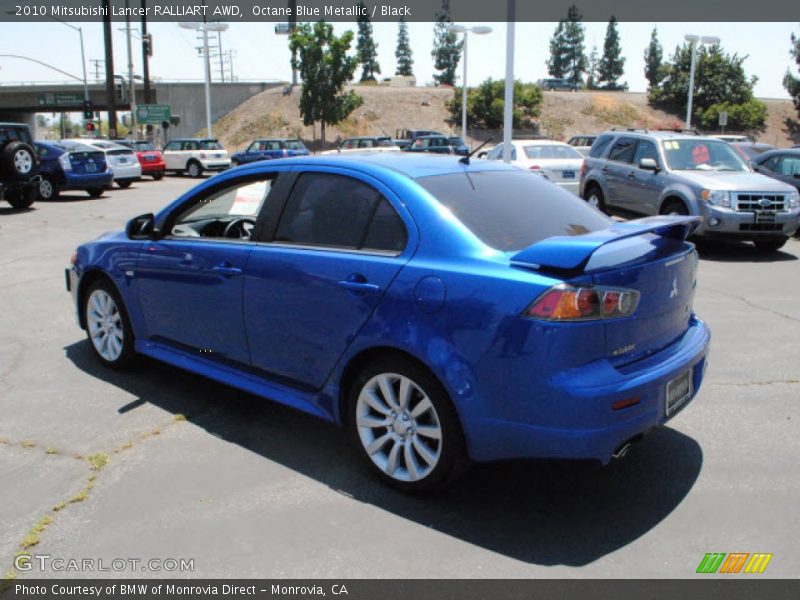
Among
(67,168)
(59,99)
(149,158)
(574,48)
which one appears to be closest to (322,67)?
(149,158)

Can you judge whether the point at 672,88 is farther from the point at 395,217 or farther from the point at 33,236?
the point at 395,217

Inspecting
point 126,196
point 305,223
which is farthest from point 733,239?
point 126,196

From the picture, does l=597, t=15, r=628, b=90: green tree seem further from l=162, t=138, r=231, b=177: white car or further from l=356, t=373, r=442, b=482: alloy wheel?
l=356, t=373, r=442, b=482: alloy wheel

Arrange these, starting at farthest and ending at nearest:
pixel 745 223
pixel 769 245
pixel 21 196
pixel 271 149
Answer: pixel 271 149 → pixel 21 196 → pixel 769 245 → pixel 745 223

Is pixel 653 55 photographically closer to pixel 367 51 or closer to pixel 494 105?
pixel 367 51

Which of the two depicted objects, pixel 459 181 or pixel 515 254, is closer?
pixel 515 254

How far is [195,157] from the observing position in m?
31.0

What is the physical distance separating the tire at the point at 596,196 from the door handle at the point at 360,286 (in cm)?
1058

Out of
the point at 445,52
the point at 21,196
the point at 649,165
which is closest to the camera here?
the point at 649,165

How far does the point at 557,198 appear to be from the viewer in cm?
424

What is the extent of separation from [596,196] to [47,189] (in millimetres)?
14895

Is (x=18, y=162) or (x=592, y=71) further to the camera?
(x=592, y=71)

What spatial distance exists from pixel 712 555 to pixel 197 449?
2754mm

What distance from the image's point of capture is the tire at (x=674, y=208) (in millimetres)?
11211
